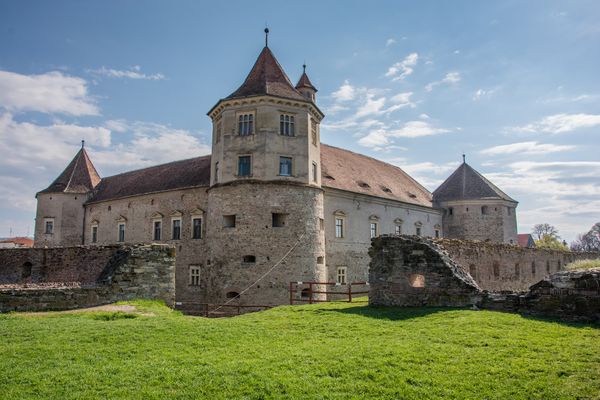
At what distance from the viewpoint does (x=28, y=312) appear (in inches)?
571

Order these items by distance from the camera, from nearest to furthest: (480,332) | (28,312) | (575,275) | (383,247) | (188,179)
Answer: (480,332) → (575,275) → (28,312) → (383,247) → (188,179)

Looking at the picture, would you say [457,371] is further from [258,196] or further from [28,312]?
[258,196]

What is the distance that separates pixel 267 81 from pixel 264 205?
25.9 ft

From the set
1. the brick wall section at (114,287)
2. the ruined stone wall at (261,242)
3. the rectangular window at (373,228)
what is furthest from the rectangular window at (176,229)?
the rectangular window at (373,228)

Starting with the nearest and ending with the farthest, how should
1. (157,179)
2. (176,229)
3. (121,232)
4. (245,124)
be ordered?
1. (245,124)
2. (176,229)
3. (157,179)
4. (121,232)

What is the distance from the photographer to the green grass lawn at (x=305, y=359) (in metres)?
7.26

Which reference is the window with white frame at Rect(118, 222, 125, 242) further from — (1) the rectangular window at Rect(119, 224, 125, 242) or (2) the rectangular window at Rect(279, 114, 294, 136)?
(2) the rectangular window at Rect(279, 114, 294, 136)

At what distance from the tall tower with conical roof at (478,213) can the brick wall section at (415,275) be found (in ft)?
90.8

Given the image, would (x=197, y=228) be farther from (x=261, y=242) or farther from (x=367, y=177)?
(x=367, y=177)

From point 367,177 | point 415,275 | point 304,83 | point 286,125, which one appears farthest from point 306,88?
point 415,275

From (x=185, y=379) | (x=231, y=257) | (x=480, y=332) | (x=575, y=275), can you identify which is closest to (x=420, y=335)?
(x=480, y=332)

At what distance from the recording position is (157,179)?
36281 millimetres

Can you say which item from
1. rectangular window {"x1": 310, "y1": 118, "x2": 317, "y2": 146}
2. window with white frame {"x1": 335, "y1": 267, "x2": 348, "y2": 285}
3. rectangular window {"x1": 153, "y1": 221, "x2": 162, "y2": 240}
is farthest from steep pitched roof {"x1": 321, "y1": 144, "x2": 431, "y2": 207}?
rectangular window {"x1": 153, "y1": 221, "x2": 162, "y2": 240}

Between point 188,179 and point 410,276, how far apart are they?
70.4ft
